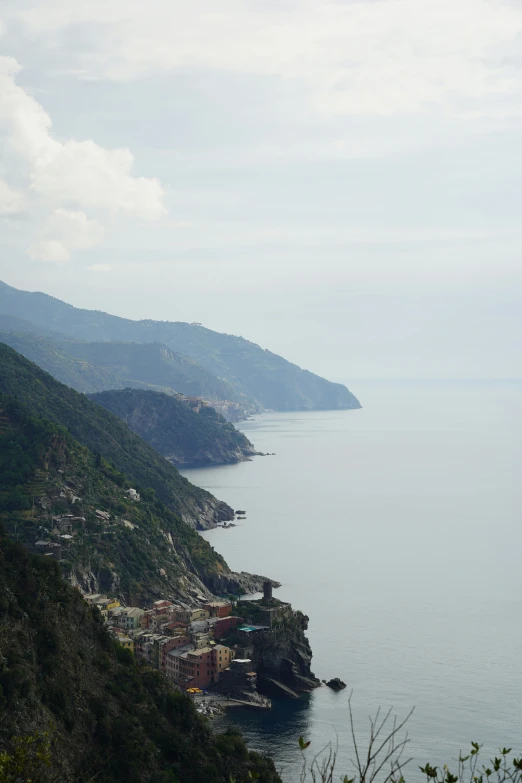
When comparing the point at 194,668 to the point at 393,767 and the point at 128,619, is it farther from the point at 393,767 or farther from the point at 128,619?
the point at 393,767

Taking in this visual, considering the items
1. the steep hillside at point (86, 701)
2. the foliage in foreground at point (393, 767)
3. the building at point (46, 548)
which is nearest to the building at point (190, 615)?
the building at point (46, 548)

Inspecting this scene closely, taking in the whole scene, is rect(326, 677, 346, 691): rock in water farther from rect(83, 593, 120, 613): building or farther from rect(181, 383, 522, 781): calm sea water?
rect(83, 593, 120, 613): building

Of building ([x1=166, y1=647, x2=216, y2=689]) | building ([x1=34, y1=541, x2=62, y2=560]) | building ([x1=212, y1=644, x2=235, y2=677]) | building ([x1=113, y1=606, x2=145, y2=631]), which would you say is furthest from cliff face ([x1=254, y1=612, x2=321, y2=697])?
building ([x1=34, y1=541, x2=62, y2=560])

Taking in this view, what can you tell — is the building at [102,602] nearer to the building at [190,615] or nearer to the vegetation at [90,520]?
the vegetation at [90,520]

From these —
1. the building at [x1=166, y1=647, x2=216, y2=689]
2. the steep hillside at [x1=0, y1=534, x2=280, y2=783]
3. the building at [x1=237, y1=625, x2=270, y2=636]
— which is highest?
the steep hillside at [x1=0, y1=534, x2=280, y2=783]

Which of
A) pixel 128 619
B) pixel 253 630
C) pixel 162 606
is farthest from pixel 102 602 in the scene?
pixel 253 630

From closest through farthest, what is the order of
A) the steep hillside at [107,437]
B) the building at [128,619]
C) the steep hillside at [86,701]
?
the steep hillside at [86,701]
the building at [128,619]
the steep hillside at [107,437]

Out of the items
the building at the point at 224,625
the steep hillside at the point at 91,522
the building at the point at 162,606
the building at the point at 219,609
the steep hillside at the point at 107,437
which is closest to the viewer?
the building at the point at 224,625
